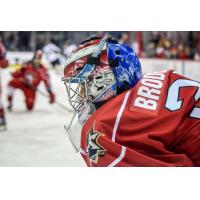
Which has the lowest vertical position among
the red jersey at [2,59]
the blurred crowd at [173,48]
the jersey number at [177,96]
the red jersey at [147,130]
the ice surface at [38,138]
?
the ice surface at [38,138]

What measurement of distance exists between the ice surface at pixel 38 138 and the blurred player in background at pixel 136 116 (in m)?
0.51

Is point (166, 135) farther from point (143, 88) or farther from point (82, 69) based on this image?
point (82, 69)

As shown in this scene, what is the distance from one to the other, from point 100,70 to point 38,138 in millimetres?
1355

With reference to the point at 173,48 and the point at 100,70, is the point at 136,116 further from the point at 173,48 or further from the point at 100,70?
the point at 173,48

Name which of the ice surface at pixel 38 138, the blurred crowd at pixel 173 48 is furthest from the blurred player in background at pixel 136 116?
the blurred crowd at pixel 173 48

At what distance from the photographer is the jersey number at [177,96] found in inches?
40.3

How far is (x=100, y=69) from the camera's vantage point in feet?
3.80

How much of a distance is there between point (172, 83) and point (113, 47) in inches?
7.4

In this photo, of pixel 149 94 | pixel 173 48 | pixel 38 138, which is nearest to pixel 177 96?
pixel 149 94

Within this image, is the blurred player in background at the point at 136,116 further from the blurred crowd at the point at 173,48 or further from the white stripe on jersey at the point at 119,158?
the blurred crowd at the point at 173,48

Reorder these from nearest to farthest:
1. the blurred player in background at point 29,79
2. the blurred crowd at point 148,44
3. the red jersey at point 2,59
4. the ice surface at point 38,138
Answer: the ice surface at point 38,138, the red jersey at point 2,59, the blurred crowd at point 148,44, the blurred player in background at point 29,79

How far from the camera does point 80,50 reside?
3.80ft
